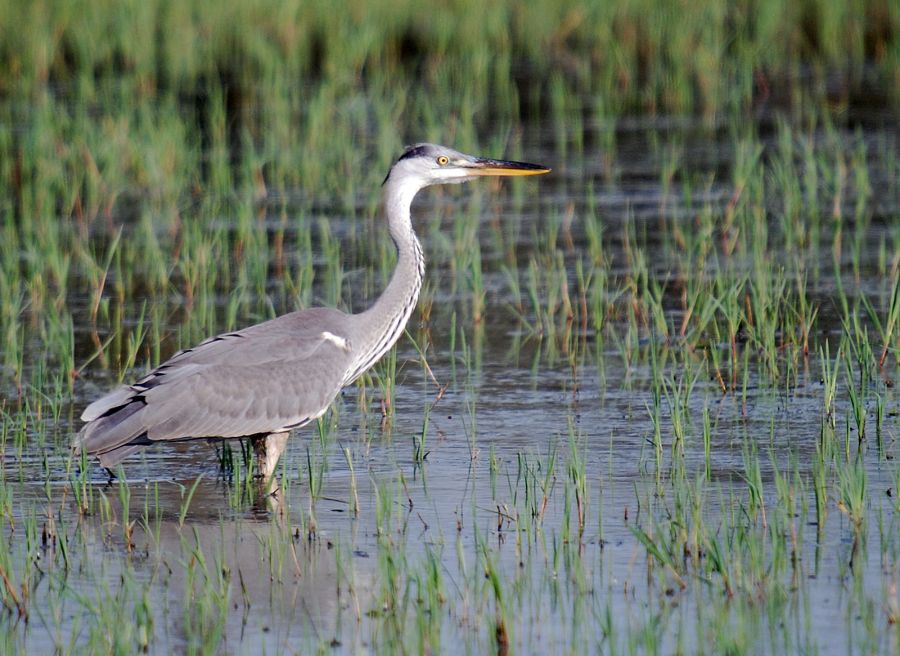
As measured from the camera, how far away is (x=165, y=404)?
654 centimetres

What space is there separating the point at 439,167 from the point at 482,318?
5.26ft

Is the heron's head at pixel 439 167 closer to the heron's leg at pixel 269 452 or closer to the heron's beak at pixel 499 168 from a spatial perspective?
the heron's beak at pixel 499 168

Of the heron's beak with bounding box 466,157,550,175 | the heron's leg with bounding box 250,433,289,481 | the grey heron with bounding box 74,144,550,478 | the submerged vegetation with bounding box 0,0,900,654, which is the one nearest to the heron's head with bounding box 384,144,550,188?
the heron's beak with bounding box 466,157,550,175

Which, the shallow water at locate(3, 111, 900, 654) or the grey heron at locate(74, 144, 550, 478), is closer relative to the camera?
the shallow water at locate(3, 111, 900, 654)

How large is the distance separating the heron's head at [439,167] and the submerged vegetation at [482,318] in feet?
2.87

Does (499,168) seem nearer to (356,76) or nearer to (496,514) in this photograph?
(496,514)

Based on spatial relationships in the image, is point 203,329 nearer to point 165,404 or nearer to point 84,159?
point 165,404

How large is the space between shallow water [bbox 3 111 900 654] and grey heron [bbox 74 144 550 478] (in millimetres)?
205

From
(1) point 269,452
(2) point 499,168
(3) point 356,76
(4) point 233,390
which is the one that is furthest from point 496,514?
(3) point 356,76

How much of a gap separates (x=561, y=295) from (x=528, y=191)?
315cm

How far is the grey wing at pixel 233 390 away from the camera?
6.47 meters

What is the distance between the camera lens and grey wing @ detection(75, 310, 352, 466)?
6473 millimetres

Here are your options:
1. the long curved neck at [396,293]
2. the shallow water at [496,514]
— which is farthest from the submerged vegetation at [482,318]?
the long curved neck at [396,293]

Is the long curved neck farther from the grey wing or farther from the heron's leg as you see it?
the heron's leg
